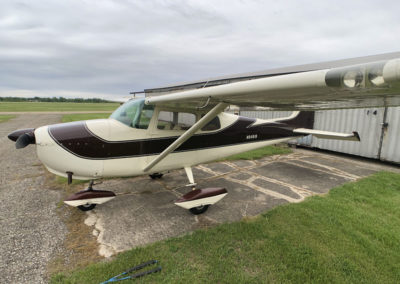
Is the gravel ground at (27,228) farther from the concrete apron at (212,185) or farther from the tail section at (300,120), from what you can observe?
the tail section at (300,120)

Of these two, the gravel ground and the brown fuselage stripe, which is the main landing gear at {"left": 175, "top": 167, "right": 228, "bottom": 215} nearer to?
the brown fuselage stripe

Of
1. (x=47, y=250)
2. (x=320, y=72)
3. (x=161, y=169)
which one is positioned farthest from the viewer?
(x=161, y=169)

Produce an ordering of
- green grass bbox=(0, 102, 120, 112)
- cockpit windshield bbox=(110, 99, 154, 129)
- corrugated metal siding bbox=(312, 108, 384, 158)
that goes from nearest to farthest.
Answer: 1. cockpit windshield bbox=(110, 99, 154, 129)
2. corrugated metal siding bbox=(312, 108, 384, 158)
3. green grass bbox=(0, 102, 120, 112)

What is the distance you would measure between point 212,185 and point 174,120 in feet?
6.57

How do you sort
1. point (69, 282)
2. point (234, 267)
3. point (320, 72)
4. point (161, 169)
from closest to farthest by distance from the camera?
point (320, 72) → point (69, 282) → point (234, 267) → point (161, 169)

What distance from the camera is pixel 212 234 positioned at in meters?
3.01

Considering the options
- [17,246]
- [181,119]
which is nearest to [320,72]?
[181,119]

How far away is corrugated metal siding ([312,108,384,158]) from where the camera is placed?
730 centimetres

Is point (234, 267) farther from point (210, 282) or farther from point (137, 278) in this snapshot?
point (137, 278)

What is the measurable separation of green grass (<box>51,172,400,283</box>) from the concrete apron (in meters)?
0.34

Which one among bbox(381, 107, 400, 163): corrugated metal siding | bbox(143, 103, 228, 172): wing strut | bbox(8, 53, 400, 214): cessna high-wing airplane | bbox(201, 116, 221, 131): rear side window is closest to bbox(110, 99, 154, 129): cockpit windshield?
bbox(8, 53, 400, 214): cessna high-wing airplane

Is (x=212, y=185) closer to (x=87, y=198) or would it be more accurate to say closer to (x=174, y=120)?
(x=174, y=120)

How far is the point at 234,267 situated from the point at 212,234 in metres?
0.66

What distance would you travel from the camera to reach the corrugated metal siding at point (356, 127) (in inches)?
288
